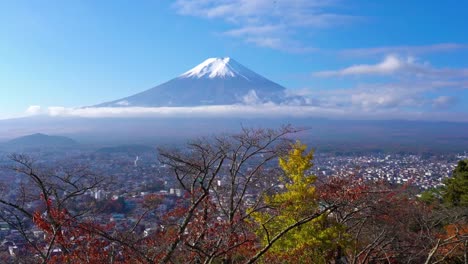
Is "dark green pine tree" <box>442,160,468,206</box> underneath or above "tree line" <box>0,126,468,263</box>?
underneath

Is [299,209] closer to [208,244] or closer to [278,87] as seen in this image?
[208,244]

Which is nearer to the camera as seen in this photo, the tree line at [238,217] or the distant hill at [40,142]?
the tree line at [238,217]

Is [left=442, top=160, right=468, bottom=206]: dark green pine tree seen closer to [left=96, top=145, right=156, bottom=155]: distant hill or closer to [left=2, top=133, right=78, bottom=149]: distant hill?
[left=96, top=145, right=156, bottom=155]: distant hill

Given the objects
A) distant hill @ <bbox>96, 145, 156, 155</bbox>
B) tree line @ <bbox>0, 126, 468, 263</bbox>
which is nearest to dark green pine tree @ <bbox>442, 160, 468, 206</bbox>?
tree line @ <bbox>0, 126, 468, 263</bbox>

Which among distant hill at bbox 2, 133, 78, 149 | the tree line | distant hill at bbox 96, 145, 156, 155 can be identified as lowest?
distant hill at bbox 96, 145, 156, 155

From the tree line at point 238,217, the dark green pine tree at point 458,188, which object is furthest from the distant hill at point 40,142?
the dark green pine tree at point 458,188

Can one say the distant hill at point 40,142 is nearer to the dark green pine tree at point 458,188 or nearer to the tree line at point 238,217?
the tree line at point 238,217

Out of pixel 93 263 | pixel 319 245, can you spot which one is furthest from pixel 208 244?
pixel 319 245

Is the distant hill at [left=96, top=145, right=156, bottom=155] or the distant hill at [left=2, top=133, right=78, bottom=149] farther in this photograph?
the distant hill at [left=2, top=133, right=78, bottom=149]

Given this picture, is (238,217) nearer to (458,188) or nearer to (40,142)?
(458,188)

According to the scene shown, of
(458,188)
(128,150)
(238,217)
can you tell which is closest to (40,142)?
(128,150)

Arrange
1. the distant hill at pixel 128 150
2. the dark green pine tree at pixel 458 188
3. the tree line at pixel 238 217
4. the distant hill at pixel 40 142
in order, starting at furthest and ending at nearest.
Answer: the distant hill at pixel 40 142 → the distant hill at pixel 128 150 → the dark green pine tree at pixel 458 188 → the tree line at pixel 238 217
